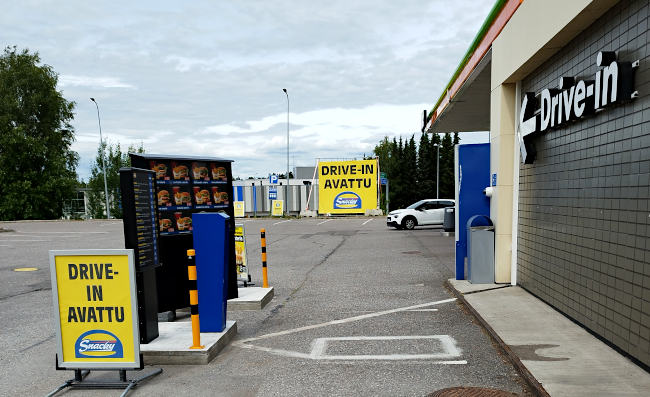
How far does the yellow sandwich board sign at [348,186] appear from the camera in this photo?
36188 millimetres

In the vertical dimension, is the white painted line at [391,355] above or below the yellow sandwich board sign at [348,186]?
below

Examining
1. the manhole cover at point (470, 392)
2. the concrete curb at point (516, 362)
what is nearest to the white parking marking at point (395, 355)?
the concrete curb at point (516, 362)

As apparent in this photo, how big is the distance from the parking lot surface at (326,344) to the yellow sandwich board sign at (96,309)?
37 cm

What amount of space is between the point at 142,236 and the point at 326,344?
261cm

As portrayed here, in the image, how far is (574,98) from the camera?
5664 millimetres

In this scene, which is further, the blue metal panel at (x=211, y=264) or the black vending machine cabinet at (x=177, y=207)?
the black vending machine cabinet at (x=177, y=207)

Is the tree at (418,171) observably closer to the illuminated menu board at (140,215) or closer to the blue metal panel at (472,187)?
the blue metal panel at (472,187)

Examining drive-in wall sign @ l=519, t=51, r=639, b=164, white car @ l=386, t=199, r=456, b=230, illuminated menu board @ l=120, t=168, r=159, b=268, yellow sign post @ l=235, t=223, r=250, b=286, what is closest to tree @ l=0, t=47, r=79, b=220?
white car @ l=386, t=199, r=456, b=230

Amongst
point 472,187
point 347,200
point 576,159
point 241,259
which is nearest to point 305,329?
point 241,259

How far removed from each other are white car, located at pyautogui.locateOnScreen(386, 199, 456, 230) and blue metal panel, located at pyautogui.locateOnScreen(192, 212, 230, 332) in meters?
17.9

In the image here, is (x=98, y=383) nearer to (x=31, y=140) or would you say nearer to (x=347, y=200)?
(x=347, y=200)

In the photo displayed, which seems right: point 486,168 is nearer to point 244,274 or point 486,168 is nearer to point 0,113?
point 244,274

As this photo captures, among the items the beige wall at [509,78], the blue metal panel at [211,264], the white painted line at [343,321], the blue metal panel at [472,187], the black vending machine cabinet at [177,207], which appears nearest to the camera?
the blue metal panel at [211,264]

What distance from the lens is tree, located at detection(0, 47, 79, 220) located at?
4038 centimetres
